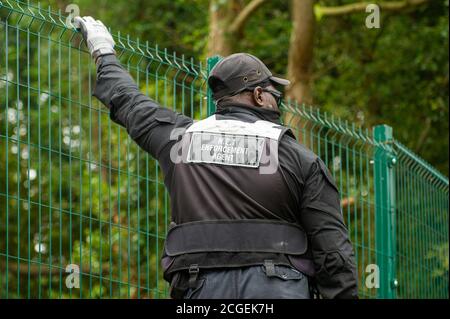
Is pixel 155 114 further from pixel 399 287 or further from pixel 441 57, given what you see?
pixel 441 57

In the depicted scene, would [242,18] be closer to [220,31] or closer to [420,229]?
[220,31]

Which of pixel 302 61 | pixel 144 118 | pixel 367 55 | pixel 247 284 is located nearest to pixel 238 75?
pixel 144 118

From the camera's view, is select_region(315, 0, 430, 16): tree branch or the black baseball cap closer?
the black baseball cap

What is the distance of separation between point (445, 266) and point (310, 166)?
17.6 ft

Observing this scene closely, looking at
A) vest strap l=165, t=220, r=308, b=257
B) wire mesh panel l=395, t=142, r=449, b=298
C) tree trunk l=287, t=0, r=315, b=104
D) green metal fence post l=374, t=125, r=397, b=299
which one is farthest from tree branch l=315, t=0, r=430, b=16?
vest strap l=165, t=220, r=308, b=257

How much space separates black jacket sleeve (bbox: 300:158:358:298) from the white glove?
1195mm

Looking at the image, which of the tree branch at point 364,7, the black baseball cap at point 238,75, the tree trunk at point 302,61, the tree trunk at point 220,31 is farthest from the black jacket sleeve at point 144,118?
the tree branch at point 364,7

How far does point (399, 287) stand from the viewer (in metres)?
8.45

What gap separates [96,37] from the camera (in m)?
5.23

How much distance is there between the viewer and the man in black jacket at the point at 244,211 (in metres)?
4.59

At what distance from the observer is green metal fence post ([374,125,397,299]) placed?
7910 mm

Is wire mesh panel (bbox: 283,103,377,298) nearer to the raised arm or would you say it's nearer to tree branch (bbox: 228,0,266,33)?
the raised arm
